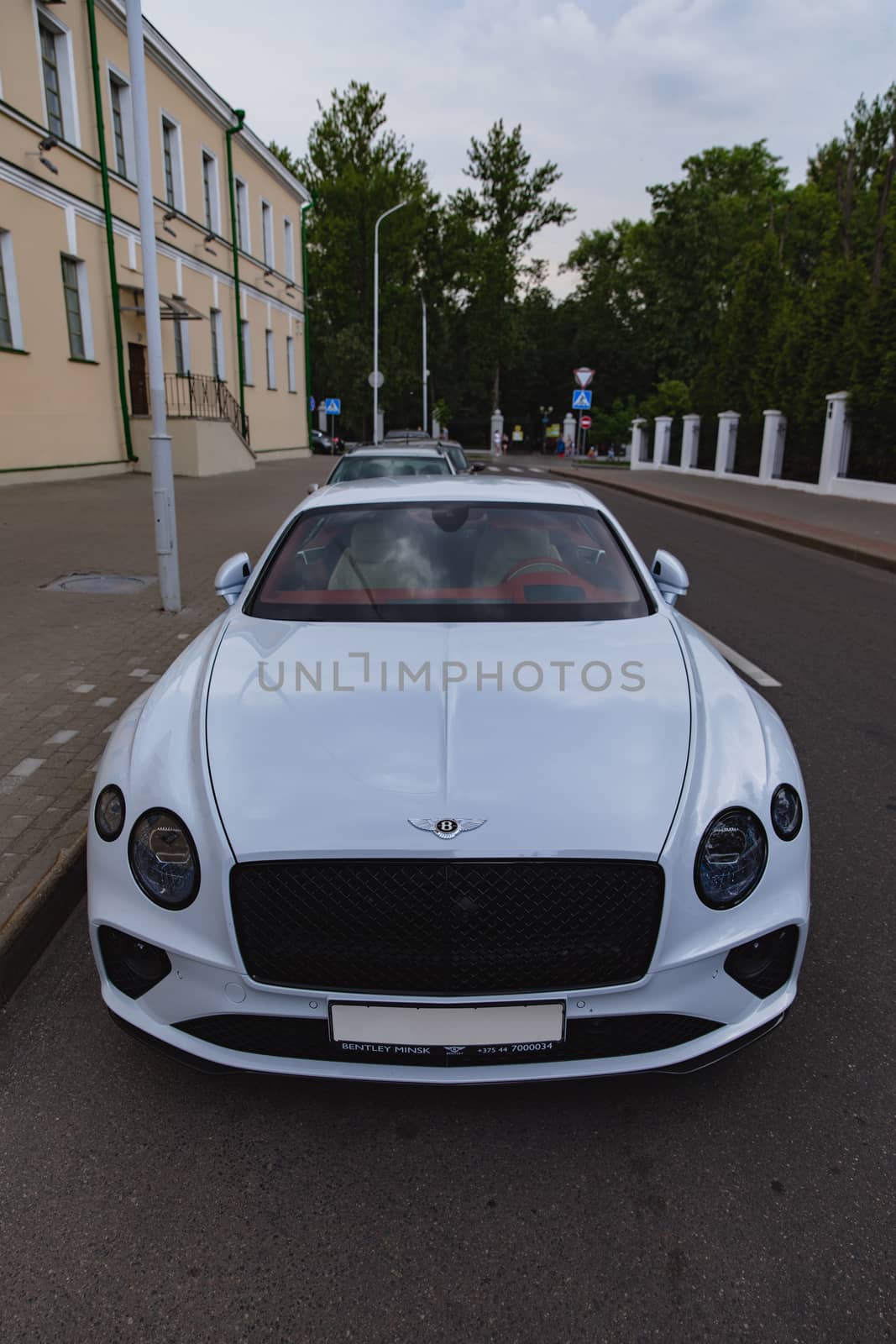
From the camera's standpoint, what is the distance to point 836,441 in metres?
22.2

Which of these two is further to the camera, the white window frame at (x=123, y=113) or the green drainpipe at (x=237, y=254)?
the green drainpipe at (x=237, y=254)

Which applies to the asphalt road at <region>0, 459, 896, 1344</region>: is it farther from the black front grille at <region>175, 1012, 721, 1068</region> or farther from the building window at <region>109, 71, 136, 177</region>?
the building window at <region>109, 71, 136, 177</region>

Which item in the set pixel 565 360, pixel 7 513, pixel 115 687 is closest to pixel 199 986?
pixel 115 687

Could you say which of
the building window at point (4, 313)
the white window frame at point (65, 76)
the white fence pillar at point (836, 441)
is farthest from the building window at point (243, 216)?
the white fence pillar at point (836, 441)

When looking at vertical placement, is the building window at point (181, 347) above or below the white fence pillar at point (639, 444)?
above

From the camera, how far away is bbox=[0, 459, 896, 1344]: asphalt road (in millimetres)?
1797

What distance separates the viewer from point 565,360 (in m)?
73.8

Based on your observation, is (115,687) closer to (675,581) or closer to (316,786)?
(675,581)

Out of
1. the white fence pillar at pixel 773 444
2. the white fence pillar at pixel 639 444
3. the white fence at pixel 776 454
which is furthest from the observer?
the white fence pillar at pixel 639 444

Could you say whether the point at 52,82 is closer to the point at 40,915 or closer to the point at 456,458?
the point at 456,458

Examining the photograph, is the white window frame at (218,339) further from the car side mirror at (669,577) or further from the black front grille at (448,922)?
Result: the black front grille at (448,922)

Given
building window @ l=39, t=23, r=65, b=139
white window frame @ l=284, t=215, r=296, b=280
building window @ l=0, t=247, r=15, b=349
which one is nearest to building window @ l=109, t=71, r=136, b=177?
building window @ l=39, t=23, r=65, b=139

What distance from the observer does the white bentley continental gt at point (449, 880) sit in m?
2.06

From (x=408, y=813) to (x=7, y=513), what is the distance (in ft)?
44.3
